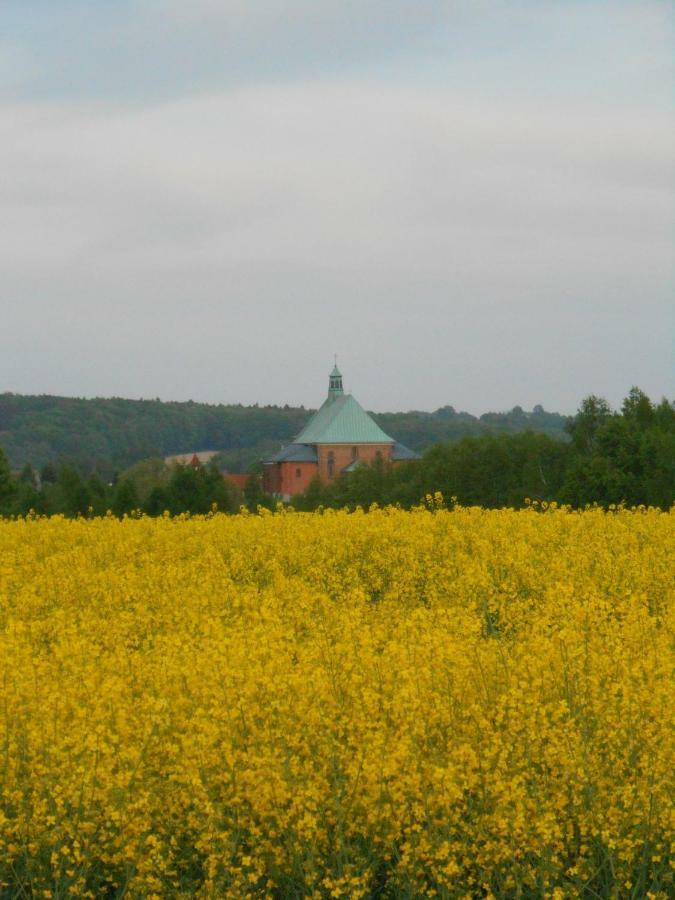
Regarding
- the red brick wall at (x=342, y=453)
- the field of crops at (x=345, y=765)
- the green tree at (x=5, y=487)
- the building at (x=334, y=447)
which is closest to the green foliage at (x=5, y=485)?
the green tree at (x=5, y=487)

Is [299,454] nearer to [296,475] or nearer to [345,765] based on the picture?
[296,475]

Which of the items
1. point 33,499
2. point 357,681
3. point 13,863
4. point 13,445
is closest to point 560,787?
point 357,681

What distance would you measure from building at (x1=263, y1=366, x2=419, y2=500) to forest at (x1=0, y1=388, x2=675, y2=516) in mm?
32182

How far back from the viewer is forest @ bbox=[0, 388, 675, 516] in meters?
48.5

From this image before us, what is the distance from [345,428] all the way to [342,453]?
8.49ft

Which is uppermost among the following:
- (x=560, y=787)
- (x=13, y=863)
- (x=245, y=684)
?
(x=245, y=684)

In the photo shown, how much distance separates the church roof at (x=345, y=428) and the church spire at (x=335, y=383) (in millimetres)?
1038

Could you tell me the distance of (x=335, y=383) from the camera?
131 meters

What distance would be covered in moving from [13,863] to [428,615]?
343cm

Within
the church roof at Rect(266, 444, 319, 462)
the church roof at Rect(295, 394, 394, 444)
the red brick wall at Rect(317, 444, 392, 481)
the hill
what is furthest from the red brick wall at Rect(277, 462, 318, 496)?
the hill

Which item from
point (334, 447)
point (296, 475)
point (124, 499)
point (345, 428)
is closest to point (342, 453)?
point (334, 447)

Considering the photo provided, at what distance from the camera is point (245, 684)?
6371 mm

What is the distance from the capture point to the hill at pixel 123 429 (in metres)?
161

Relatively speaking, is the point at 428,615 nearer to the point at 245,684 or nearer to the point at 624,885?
the point at 245,684
